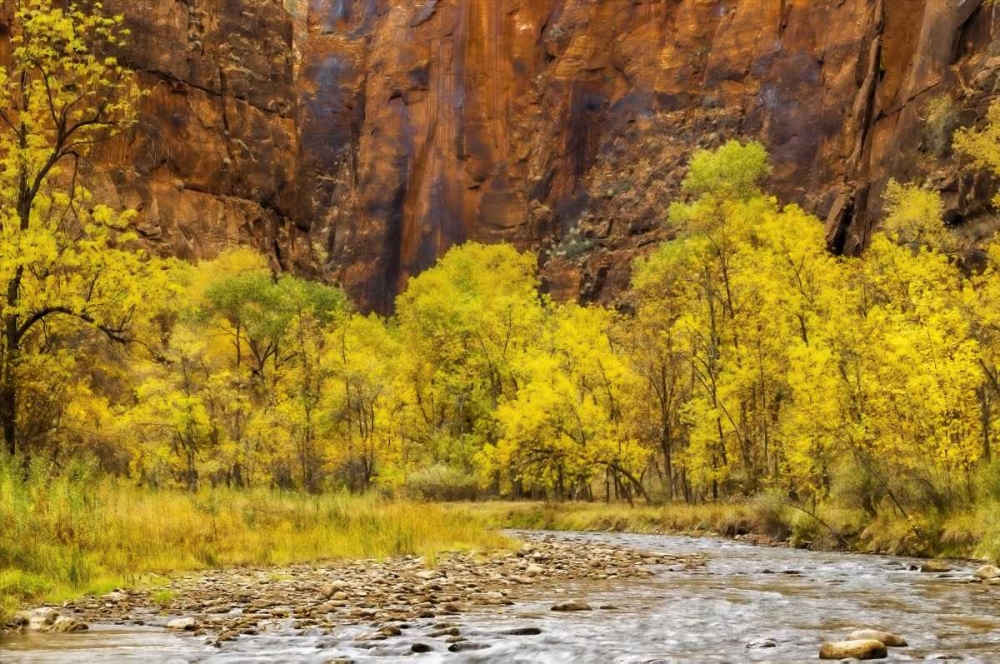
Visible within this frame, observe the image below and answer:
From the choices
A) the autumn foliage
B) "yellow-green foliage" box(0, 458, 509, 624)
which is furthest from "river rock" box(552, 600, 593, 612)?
the autumn foliage

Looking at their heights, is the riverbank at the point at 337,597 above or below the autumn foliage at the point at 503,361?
below

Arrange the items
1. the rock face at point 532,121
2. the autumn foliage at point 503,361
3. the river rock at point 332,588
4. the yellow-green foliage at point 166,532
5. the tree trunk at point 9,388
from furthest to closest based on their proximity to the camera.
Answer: the rock face at point 532,121 → the autumn foliage at point 503,361 → the tree trunk at point 9,388 → the yellow-green foliage at point 166,532 → the river rock at point 332,588

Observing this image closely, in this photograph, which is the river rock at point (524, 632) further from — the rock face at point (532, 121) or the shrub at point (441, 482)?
the rock face at point (532, 121)

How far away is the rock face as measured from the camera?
2581 inches

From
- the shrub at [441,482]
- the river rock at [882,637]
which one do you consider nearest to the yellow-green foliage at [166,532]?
the river rock at [882,637]

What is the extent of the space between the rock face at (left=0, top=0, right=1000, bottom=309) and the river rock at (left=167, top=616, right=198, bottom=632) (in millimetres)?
51058

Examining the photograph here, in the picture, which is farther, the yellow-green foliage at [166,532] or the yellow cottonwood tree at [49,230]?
the yellow cottonwood tree at [49,230]

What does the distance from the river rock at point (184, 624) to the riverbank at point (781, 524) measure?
47.6 feet

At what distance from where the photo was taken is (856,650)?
884cm

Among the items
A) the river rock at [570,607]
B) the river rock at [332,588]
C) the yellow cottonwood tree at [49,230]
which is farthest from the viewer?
the yellow cottonwood tree at [49,230]

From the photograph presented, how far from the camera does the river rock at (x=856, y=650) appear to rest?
28.8 feet

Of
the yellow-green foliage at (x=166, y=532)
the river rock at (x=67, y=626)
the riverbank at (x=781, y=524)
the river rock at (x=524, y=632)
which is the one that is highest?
the yellow-green foliage at (x=166, y=532)

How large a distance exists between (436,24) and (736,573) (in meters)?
107

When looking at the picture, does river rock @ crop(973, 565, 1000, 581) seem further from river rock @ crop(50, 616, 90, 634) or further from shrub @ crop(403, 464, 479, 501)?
shrub @ crop(403, 464, 479, 501)
